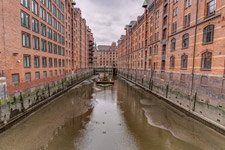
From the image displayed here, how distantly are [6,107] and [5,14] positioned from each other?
32.8ft

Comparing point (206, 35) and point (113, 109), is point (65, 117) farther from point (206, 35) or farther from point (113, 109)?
point (206, 35)

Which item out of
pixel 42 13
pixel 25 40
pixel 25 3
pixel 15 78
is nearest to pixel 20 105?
pixel 15 78

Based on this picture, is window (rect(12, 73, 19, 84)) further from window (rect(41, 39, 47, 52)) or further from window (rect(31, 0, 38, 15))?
window (rect(31, 0, 38, 15))

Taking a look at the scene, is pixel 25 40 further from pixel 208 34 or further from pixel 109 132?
pixel 208 34

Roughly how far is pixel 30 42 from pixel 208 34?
23.5 m

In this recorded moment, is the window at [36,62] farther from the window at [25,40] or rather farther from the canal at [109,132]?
the canal at [109,132]

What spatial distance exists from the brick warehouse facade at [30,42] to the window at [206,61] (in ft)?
73.7

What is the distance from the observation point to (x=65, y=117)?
11.6 meters

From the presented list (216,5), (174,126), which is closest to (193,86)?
(174,126)

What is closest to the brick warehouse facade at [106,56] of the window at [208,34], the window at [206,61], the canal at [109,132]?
the window at [208,34]

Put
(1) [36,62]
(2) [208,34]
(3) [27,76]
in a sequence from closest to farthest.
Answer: (2) [208,34]
(3) [27,76]
(1) [36,62]

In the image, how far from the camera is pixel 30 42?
1641 centimetres

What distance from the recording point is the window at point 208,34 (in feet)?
42.3

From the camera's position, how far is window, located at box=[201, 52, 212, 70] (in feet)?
42.7
